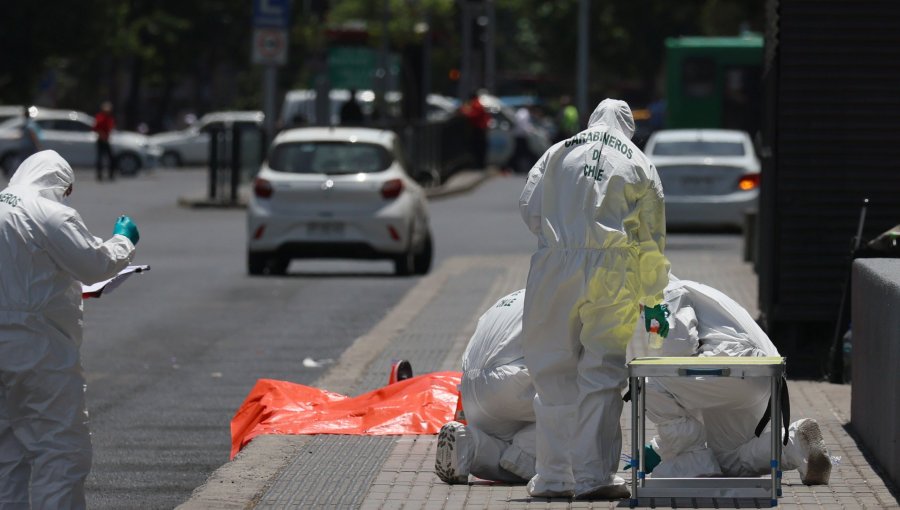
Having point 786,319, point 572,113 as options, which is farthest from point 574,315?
point 572,113

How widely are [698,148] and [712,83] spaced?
13.6m

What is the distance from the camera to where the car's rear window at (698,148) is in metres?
24.3

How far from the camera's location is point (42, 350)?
7.08 m

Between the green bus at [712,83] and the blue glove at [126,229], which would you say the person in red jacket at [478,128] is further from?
the blue glove at [126,229]

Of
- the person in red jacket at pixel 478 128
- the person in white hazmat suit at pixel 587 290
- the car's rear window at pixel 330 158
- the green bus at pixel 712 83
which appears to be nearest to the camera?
the person in white hazmat suit at pixel 587 290

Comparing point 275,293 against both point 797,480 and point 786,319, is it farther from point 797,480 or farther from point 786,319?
point 797,480

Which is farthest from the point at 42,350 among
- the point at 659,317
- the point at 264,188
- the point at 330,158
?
the point at 330,158

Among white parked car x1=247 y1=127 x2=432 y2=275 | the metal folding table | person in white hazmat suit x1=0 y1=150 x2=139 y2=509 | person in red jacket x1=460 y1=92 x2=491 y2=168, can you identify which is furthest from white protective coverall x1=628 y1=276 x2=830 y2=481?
person in red jacket x1=460 y1=92 x2=491 y2=168

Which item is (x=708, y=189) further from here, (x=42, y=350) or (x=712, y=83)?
(x=42, y=350)

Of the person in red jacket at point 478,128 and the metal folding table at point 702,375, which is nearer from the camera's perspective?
the metal folding table at point 702,375

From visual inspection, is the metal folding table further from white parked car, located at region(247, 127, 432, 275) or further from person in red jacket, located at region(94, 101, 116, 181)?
person in red jacket, located at region(94, 101, 116, 181)

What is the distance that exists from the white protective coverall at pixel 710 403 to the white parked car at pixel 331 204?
12.3 metres

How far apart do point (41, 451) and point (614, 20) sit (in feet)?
243

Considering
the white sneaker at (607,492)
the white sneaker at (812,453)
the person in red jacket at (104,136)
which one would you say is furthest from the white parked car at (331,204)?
the person in red jacket at (104,136)
